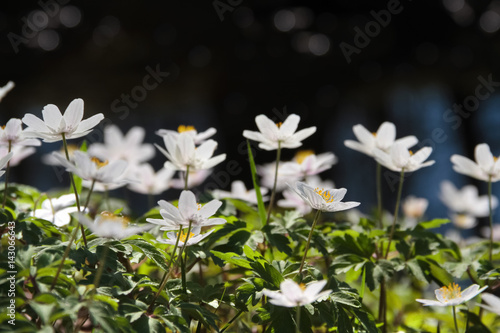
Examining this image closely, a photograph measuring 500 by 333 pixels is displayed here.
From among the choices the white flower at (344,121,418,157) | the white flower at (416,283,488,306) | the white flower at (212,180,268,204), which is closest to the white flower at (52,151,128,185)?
the white flower at (212,180,268,204)

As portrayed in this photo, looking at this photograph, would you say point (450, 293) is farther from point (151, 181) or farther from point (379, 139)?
point (151, 181)

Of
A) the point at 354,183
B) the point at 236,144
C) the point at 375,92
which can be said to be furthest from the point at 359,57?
the point at 354,183

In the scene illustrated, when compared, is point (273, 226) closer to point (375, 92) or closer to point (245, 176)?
point (245, 176)

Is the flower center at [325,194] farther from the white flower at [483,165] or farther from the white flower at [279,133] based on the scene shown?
the white flower at [483,165]

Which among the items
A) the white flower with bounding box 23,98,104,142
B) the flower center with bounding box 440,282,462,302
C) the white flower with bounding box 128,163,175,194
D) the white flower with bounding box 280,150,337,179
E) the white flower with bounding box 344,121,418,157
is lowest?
the white flower with bounding box 128,163,175,194
